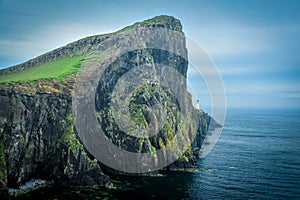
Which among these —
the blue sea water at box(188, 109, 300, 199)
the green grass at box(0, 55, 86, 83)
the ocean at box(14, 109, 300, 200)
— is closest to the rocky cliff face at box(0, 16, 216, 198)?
the green grass at box(0, 55, 86, 83)

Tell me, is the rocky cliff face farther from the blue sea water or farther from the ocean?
the blue sea water

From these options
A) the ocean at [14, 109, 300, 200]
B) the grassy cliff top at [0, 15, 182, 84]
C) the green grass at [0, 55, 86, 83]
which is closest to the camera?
the ocean at [14, 109, 300, 200]

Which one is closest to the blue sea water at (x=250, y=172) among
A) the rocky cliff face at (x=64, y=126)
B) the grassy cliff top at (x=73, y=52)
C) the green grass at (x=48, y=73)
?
the rocky cliff face at (x=64, y=126)

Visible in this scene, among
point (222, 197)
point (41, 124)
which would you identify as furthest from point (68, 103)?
point (222, 197)

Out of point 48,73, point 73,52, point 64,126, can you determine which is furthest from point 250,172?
point 73,52

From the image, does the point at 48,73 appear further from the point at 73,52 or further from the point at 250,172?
the point at 250,172

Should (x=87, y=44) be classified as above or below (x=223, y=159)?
above

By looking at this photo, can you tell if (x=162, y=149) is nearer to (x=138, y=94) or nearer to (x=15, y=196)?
(x=138, y=94)

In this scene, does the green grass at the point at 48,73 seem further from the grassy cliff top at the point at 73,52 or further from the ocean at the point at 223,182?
the ocean at the point at 223,182

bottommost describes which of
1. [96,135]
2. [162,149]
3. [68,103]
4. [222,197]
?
[222,197]
